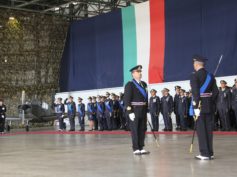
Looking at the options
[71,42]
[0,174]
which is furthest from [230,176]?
[71,42]

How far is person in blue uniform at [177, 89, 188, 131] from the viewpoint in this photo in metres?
14.9

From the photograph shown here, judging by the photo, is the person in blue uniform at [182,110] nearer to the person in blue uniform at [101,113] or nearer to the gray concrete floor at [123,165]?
the person in blue uniform at [101,113]

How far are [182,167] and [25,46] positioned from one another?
21356mm

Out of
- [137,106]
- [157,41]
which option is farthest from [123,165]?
[157,41]

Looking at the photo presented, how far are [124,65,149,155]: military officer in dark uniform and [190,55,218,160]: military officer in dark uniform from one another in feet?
4.25

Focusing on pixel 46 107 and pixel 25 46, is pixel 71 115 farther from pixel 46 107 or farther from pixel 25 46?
pixel 25 46

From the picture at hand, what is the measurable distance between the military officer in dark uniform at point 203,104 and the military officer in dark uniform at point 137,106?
129 centimetres

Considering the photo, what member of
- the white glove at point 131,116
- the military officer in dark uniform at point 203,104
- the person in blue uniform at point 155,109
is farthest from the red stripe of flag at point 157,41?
the military officer in dark uniform at point 203,104

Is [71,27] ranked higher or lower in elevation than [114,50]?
higher

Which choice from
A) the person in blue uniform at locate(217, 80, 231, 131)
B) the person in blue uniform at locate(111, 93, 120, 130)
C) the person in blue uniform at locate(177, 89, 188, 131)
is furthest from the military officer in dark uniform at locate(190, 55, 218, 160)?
the person in blue uniform at locate(111, 93, 120, 130)

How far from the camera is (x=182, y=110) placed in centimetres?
1493

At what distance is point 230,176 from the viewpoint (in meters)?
4.74

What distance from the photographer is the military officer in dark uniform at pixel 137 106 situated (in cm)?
754

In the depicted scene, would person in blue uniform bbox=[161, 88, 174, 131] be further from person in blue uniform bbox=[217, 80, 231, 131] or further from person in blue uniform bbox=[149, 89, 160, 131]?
person in blue uniform bbox=[217, 80, 231, 131]
